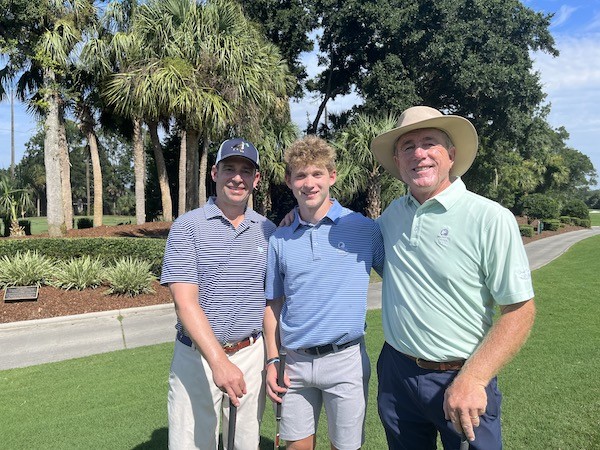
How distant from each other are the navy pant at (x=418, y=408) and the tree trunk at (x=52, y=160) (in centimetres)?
1540

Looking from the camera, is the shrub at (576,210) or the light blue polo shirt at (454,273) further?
the shrub at (576,210)

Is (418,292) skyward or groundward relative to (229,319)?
skyward

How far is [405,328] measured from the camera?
2.12 meters

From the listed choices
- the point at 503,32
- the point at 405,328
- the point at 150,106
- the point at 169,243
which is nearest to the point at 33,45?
the point at 150,106

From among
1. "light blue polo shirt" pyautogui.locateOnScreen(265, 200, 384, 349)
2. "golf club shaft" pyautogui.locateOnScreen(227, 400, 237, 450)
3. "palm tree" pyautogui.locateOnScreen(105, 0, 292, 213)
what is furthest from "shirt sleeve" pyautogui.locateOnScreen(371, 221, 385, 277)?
"palm tree" pyautogui.locateOnScreen(105, 0, 292, 213)

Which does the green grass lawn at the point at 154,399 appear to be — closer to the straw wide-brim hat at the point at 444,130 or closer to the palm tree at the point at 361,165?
the straw wide-brim hat at the point at 444,130

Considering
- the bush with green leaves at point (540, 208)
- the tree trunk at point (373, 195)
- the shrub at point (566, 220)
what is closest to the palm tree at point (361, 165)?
the tree trunk at point (373, 195)

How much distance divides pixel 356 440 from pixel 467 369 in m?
0.86

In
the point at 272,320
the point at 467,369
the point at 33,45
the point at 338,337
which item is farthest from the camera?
the point at 33,45

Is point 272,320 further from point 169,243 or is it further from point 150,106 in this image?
point 150,106

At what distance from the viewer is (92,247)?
422 inches

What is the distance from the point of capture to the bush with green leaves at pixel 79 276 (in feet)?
29.6

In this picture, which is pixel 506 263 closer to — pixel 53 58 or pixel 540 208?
pixel 53 58

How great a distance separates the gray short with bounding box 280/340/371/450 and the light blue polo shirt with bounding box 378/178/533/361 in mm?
348
